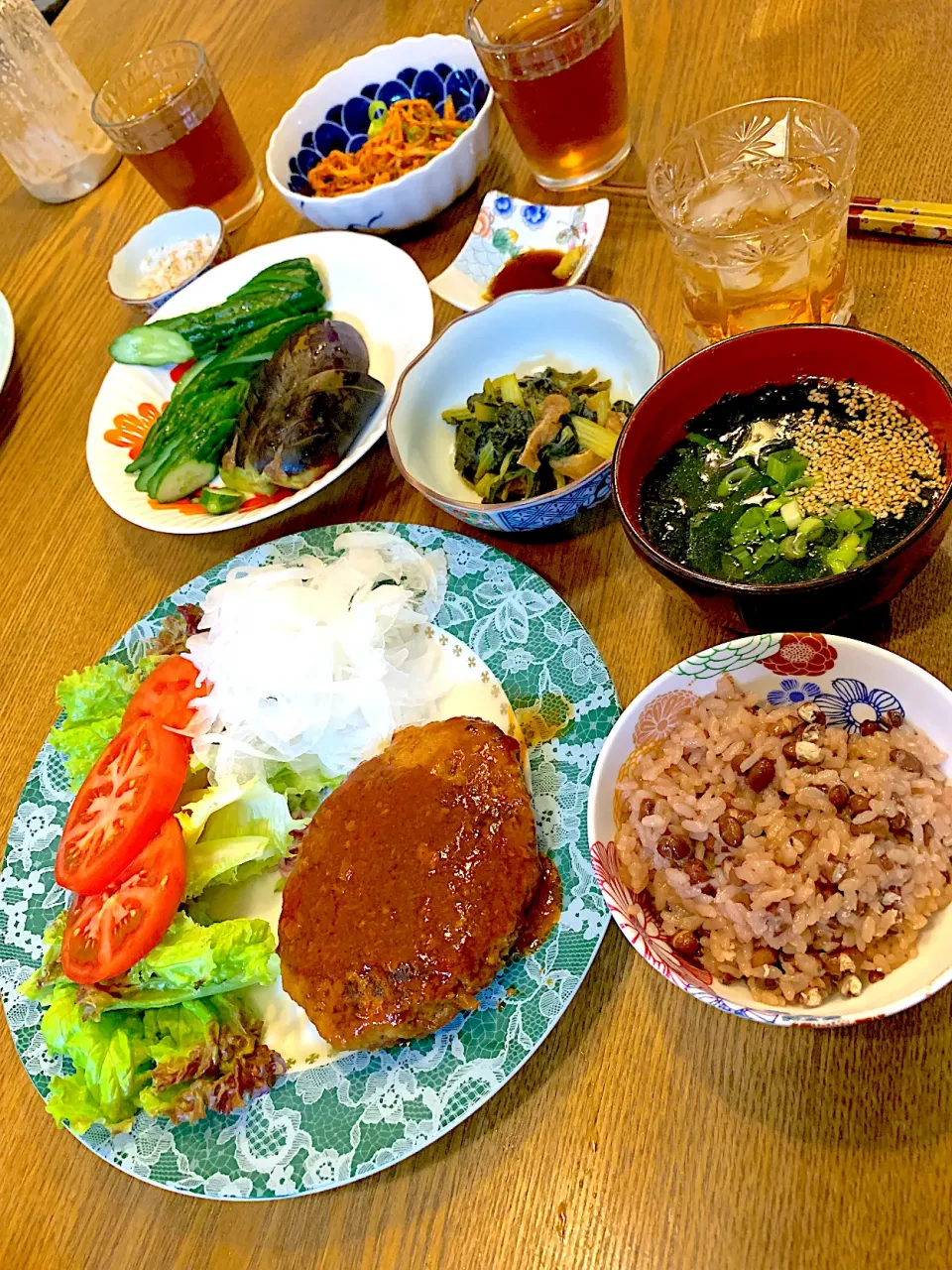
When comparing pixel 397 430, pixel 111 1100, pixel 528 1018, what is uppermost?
pixel 397 430

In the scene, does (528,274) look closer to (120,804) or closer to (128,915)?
(120,804)

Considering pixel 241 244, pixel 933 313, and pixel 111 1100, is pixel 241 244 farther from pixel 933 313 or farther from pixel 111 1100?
pixel 111 1100

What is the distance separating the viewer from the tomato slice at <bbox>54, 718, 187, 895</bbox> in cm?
150

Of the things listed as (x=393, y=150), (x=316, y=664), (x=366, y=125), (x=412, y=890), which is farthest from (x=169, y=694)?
(x=366, y=125)

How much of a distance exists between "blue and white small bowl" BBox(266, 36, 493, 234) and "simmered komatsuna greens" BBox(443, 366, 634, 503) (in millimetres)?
663

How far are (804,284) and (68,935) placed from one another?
5.57 ft

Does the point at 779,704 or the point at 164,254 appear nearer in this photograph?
the point at 779,704

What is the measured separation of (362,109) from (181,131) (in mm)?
482

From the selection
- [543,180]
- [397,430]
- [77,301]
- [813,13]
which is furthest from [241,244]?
[813,13]

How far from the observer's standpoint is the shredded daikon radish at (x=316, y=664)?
5.42ft

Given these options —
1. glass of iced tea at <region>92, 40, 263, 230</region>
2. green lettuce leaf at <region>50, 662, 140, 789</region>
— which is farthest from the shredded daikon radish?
glass of iced tea at <region>92, 40, 263, 230</region>

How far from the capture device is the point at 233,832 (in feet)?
5.25

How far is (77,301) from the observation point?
8.75ft

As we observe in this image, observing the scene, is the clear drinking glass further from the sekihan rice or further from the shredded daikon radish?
the sekihan rice
